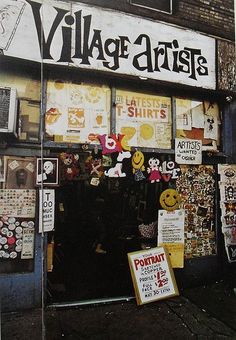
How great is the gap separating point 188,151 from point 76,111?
216 cm

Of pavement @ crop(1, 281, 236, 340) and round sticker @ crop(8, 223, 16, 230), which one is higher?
round sticker @ crop(8, 223, 16, 230)

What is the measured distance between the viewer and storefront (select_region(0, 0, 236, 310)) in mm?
4914

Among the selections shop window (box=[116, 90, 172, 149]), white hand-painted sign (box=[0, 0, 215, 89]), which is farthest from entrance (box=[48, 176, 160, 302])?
white hand-painted sign (box=[0, 0, 215, 89])

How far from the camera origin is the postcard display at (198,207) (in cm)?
600

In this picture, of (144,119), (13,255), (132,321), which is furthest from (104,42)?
(132,321)

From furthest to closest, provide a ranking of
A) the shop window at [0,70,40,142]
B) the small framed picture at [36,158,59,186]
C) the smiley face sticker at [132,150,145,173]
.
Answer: the smiley face sticker at [132,150,145,173] < the small framed picture at [36,158,59,186] < the shop window at [0,70,40,142]

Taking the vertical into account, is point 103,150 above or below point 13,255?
above

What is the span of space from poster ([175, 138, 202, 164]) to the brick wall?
83.8 inches

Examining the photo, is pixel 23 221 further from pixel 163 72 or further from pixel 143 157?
pixel 163 72

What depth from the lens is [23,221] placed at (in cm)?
498

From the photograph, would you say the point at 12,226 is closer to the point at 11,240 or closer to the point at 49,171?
the point at 11,240

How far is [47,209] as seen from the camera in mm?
5066

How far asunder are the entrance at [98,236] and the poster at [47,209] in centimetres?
14

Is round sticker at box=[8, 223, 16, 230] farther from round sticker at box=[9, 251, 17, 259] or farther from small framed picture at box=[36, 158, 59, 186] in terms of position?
small framed picture at box=[36, 158, 59, 186]
